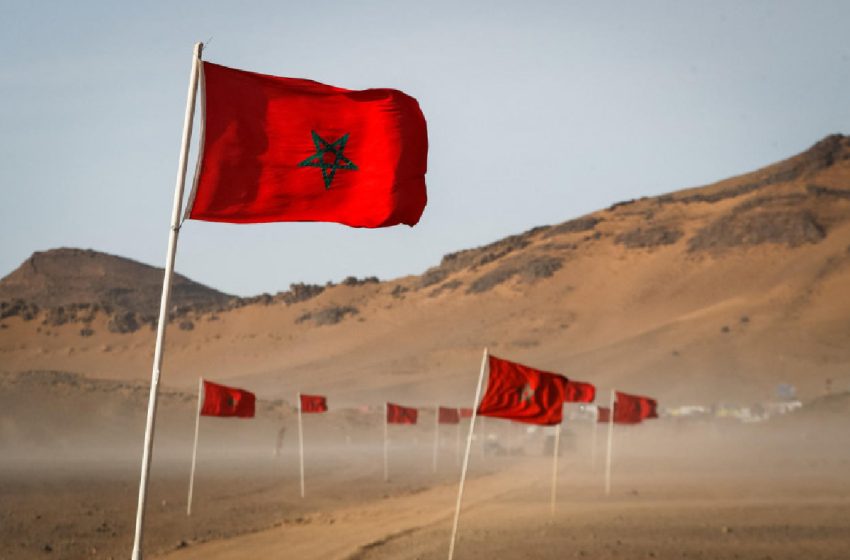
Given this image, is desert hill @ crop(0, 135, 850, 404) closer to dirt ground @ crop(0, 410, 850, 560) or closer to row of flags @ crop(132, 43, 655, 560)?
dirt ground @ crop(0, 410, 850, 560)

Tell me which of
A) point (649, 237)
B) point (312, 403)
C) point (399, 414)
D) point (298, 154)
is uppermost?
point (649, 237)

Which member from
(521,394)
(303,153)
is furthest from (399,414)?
(303,153)

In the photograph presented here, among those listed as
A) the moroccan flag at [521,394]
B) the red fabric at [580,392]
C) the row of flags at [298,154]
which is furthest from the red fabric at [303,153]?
the red fabric at [580,392]

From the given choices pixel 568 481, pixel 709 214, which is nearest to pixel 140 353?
pixel 709 214

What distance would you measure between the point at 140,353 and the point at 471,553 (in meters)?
106

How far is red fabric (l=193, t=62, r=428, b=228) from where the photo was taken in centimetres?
850

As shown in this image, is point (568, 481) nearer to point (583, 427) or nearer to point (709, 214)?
point (583, 427)

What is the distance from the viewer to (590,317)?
342 feet

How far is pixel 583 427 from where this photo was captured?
6881 centimetres

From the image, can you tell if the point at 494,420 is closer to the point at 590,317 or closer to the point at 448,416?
the point at 590,317

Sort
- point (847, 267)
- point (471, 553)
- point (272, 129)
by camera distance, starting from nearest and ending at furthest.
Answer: point (272, 129) → point (471, 553) → point (847, 267)

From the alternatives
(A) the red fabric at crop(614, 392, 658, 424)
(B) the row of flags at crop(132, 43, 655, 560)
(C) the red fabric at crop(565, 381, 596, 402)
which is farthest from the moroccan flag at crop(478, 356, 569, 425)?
(A) the red fabric at crop(614, 392, 658, 424)

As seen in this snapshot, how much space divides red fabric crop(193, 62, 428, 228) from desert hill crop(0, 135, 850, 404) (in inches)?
2769

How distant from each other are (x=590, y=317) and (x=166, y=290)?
9786 centimetres
